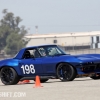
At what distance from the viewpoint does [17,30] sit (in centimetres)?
12294

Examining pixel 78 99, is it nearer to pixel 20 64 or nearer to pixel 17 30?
pixel 20 64

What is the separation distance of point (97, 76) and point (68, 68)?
4.56 ft

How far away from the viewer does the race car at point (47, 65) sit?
1891 cm

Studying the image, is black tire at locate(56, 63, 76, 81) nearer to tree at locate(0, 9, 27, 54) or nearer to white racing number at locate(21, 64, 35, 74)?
white racing number at locate(21, 64, 35, 74)

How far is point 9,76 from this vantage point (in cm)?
2019

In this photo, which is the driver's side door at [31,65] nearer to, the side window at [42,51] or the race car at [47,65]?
the race car at [47,65]

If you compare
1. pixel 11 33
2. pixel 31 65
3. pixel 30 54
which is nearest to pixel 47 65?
pixel 31 65

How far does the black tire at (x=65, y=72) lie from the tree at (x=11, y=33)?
8112cm

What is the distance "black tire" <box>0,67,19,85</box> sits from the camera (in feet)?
65.5

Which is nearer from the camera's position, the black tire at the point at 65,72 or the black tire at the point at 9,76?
the black tire at the point at 65,72

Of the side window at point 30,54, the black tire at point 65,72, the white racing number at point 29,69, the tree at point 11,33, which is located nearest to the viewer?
the black tire at point 65,72

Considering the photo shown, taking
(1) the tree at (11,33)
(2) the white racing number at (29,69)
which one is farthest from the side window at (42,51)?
(1) the tree at (11,33)

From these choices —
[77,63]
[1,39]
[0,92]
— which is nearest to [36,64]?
[77,63]

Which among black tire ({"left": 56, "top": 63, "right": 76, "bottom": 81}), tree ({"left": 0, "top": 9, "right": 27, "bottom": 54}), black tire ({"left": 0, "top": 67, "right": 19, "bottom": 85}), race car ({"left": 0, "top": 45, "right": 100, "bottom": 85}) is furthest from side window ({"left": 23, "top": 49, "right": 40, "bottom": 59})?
tree ({"left": 0, "top": 9, "right": 27, "bottom": 54})
